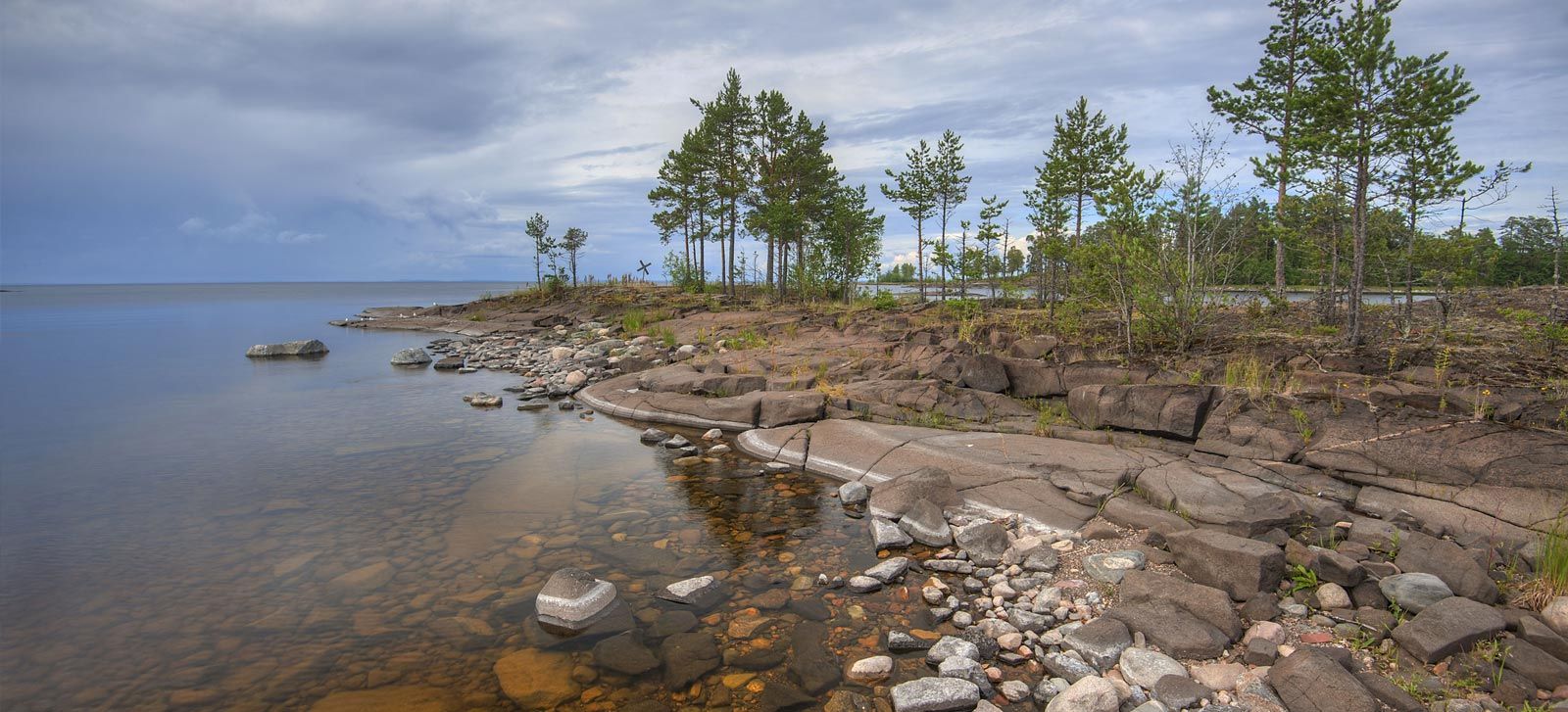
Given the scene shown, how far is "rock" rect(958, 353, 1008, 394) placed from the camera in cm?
1323

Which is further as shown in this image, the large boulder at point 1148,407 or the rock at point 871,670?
the large boulder at point 1148,407

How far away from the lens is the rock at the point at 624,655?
548 cm

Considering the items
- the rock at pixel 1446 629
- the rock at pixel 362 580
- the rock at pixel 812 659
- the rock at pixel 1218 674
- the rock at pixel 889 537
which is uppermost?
the rock at pixel 1446 629

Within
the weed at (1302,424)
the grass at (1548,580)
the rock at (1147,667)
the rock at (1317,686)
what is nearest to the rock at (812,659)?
the rock at (1147,667)

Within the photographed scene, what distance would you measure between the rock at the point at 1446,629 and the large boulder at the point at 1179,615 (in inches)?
42.3

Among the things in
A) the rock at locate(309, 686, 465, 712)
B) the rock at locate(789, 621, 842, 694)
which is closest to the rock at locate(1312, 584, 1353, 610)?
the rock at locate(789, 621, 842, 694)

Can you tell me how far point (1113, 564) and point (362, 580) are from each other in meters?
8.17

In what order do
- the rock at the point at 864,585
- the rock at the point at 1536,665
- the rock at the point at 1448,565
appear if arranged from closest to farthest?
the rock at the point at 1536,665
the rock at the point at 1448,565
the rock at the point at 864,585

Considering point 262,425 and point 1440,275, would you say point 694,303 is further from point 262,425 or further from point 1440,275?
point 1440,275

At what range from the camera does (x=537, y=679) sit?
5352 millimetres

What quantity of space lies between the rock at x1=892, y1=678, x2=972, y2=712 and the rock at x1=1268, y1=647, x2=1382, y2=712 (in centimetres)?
214

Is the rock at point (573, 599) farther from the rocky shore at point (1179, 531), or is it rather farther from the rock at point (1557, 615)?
the rock at point (1557, 615)

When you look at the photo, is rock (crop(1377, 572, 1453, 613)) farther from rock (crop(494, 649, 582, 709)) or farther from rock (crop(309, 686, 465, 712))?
rock (crop(309, 686, 465, 712))

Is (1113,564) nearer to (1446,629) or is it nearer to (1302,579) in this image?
(1302,579)
